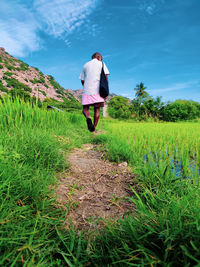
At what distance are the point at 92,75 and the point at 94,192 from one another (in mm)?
3393

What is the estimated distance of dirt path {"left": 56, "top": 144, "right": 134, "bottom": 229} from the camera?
3.23 feet

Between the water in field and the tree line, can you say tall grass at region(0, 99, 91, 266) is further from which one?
the tree line

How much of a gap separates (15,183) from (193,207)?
106cm

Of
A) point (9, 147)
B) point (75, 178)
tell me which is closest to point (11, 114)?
point (9, 147)

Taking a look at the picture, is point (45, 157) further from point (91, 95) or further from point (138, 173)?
point (91, 95)

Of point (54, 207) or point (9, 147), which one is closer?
point (54, 207)

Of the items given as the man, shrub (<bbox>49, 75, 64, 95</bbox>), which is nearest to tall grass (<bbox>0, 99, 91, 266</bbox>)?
the man

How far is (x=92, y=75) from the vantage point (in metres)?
3.95

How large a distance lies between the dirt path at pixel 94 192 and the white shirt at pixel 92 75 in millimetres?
2596

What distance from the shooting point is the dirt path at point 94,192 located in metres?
0.98

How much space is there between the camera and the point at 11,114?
8.14ft

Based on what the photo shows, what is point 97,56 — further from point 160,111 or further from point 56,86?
point 56,86

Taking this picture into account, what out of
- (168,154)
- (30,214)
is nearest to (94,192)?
(30,214)

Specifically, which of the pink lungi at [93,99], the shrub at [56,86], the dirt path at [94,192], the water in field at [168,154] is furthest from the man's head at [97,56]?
the shrub at [56,86]
